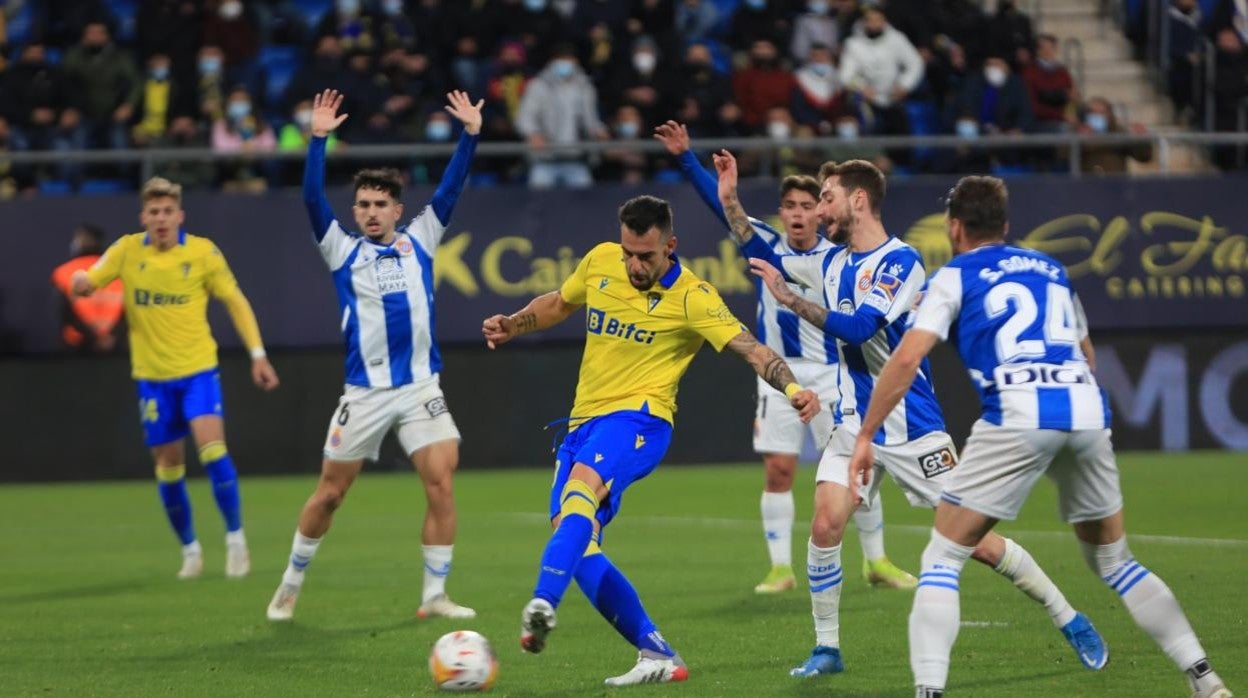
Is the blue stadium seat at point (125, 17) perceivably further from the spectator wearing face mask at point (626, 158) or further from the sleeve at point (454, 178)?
the sleeve at point (454, 178)

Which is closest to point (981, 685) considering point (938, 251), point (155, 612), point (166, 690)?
point (166, 690)

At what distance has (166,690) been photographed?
8.29 m

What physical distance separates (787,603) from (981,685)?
2899 millimetres

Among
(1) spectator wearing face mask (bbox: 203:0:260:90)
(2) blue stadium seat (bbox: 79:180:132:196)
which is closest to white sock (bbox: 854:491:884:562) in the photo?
(2) blue stadium seat (bbox: 79:180:132:196)

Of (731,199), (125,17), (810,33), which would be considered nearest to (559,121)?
(810,33)

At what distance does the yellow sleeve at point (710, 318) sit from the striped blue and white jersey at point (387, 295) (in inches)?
105

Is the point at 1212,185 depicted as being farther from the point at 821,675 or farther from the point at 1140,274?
the point at 821,675

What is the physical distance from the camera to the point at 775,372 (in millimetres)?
8180

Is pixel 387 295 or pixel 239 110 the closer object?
pixel 387 295

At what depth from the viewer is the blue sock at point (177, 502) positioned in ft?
42.1

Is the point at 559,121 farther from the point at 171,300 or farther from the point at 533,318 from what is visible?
the point at 533,318

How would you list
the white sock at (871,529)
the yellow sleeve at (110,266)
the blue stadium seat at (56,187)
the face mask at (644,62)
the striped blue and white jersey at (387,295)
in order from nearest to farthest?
the striped blue and white jersey at (387,295), the white sock at (871,529), the yellow sleeve at (110,266), the blue stadium seat at (56,187), the face mask at (644,62)

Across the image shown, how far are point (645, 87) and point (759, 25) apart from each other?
2053mm

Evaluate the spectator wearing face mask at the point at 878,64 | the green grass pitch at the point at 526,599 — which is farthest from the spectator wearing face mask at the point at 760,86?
the green grass pitch at the point at 526,599
